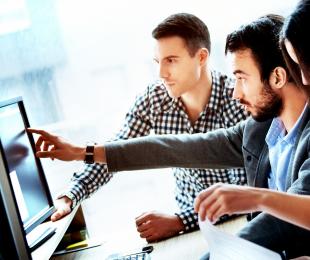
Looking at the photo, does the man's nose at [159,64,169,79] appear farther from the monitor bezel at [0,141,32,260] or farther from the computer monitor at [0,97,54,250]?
the monitor bezel at [0,141,32,260]

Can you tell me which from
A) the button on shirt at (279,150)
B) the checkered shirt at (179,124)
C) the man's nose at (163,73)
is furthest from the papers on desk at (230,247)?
the man's nose at (163,73)

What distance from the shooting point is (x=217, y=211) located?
98cm

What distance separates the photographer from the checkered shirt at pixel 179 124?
1862mm

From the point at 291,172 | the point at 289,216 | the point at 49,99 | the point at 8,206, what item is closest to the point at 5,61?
the point at 49,99

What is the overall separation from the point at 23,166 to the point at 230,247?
0.69m

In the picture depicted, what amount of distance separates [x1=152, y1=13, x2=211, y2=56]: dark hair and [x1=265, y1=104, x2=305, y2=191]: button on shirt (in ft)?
2.14

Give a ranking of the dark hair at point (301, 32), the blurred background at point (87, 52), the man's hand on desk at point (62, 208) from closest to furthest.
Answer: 1. the dark hair at point (301, 32)
2. the man's hand on desk at point (62, 208)
3. the blurred background at point (87, 52)

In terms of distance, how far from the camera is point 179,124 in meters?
1.98

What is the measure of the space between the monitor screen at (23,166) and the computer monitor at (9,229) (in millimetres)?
228

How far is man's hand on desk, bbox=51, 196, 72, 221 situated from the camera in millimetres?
1650

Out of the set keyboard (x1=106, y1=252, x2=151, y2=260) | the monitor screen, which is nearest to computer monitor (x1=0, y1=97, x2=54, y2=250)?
the monitor screen

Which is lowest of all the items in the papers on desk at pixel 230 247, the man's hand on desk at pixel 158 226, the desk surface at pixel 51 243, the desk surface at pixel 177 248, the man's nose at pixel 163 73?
the desk surface at pixel 177 248

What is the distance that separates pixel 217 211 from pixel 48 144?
0.72 metres

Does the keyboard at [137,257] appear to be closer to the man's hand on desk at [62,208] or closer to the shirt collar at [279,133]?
the man's hand on desk at [62,208]
